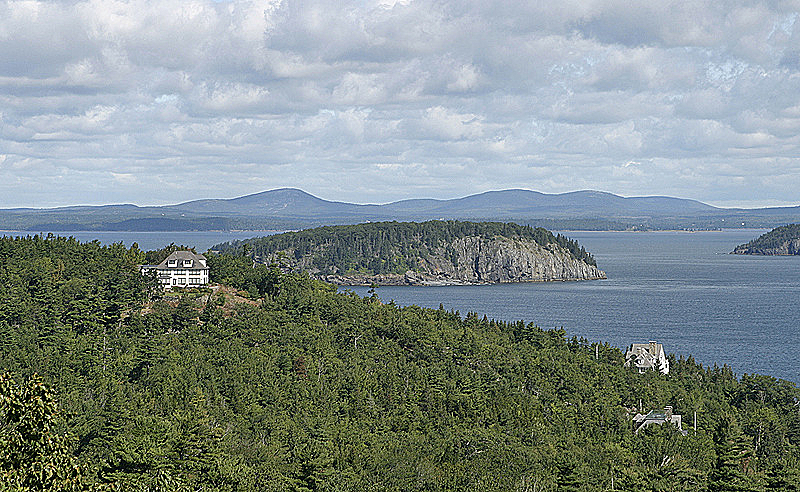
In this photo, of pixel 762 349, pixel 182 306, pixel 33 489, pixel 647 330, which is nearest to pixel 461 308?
pixel 647 330

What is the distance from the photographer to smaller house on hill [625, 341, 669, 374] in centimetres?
7581

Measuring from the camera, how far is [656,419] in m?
56.8

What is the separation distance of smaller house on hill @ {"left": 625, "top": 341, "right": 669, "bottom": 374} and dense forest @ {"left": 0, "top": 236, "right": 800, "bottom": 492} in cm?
182

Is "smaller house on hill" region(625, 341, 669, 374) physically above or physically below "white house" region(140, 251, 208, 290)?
below

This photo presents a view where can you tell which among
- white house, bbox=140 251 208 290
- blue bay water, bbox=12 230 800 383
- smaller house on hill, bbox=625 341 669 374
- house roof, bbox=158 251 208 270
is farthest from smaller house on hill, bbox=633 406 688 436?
house roof, bbox=158 251 208 270

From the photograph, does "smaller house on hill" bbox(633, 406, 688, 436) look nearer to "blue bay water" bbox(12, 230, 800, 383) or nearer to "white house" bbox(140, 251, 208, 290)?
"blue bay water" bbox(12, 230, 800, 383)

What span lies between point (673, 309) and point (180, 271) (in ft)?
271

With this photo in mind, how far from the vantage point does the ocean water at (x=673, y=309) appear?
96688 millimetres

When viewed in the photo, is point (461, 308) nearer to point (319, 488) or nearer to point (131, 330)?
point (131, 330)

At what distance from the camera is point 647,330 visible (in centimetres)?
11281

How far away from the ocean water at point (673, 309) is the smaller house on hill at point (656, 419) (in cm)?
2788

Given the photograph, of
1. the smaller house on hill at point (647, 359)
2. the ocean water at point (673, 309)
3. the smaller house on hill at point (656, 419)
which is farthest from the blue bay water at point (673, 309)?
the smaller house on hill at point (656, 419)

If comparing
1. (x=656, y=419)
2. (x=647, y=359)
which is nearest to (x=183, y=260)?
(x=647, y=359)

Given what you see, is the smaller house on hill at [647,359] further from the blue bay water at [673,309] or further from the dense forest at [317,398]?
the blue bay water at [673,309]
